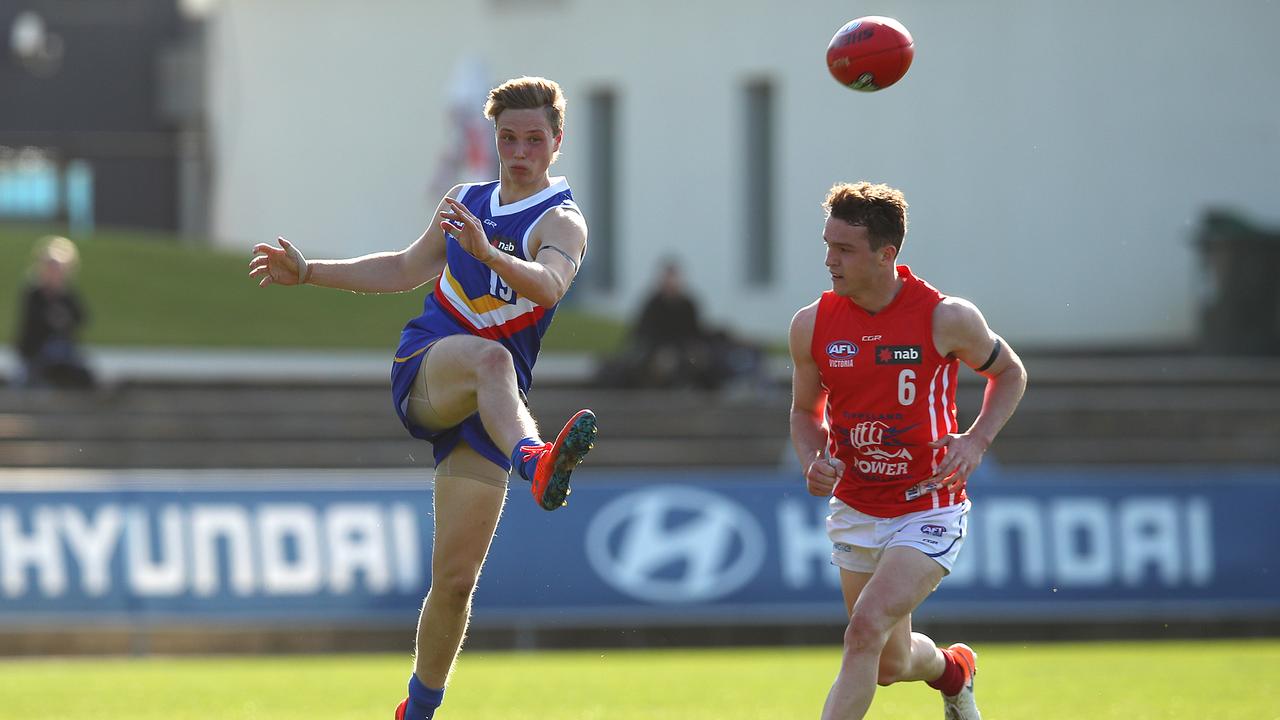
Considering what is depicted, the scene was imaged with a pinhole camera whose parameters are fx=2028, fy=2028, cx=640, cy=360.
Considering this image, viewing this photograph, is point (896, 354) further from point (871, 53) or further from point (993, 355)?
point (871, 53)

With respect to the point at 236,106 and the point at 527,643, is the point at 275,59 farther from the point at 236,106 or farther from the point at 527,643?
the point at 527,643

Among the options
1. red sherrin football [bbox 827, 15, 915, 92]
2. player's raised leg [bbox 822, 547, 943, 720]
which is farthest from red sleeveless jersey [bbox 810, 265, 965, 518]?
red sherrin football [bbox 827, 15, 915, 92]

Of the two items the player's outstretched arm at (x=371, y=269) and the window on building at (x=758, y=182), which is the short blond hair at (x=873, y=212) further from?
the window on building at (x=758, y=182)

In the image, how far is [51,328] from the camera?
19125 mm

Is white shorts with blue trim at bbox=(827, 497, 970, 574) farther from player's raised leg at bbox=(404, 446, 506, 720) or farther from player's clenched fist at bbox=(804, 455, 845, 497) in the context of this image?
player's raised leg at bbox=(404, 446, 506, 720)

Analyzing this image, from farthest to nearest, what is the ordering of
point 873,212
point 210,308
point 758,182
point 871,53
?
point 758,182
point 210,308
point 871,53
point 873,212

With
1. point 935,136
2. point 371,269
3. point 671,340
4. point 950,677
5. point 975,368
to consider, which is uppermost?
point 935,136

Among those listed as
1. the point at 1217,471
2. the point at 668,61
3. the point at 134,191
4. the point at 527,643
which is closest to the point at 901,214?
the point at 527,643

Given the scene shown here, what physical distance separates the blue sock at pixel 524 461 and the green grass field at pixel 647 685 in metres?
3.67

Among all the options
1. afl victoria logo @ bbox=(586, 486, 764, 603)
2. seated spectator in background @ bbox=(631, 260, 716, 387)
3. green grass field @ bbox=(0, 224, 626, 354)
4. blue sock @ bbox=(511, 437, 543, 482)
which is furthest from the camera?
green grass field @ bbox=(0, 224, 626, 354)

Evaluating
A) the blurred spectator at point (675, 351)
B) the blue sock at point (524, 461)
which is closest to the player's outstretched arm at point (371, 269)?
the blue sock at point (524, 461)

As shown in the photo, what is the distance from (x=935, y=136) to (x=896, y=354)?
18.3 meters

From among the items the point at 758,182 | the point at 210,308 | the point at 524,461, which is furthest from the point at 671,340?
the point at 524,461

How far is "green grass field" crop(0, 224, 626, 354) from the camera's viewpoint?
81.9 ft
